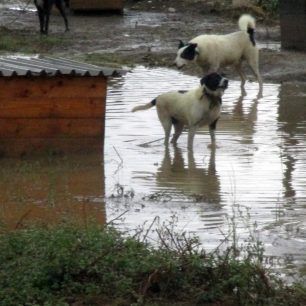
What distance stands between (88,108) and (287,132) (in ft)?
9.08

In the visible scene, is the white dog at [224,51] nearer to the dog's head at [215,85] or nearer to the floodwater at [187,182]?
the floodwater at [187,182]

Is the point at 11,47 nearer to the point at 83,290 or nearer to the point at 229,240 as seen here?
the point at 229,240

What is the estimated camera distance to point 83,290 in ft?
21.1

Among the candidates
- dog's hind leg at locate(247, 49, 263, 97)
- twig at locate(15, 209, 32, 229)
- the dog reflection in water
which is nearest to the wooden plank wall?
the dog reflection in water

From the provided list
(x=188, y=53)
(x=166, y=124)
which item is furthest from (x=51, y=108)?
(x=188, y=53)

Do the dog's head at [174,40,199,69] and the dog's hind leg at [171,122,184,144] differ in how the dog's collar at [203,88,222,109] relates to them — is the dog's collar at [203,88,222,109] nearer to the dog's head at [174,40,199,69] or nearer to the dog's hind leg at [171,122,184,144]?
the dog's hind leg at [171,122,184,144]

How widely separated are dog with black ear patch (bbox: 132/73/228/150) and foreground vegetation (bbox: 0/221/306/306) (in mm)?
5930

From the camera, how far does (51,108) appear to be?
11938 millimetres

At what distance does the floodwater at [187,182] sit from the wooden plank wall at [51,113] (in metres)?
0.22

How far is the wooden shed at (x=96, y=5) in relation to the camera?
29797mm

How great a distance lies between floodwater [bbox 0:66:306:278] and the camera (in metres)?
8.83

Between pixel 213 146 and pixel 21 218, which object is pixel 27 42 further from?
pixel 21 218

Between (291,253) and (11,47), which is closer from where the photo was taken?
(291,253)

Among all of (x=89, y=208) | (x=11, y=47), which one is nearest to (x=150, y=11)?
(x=11, y=47)
